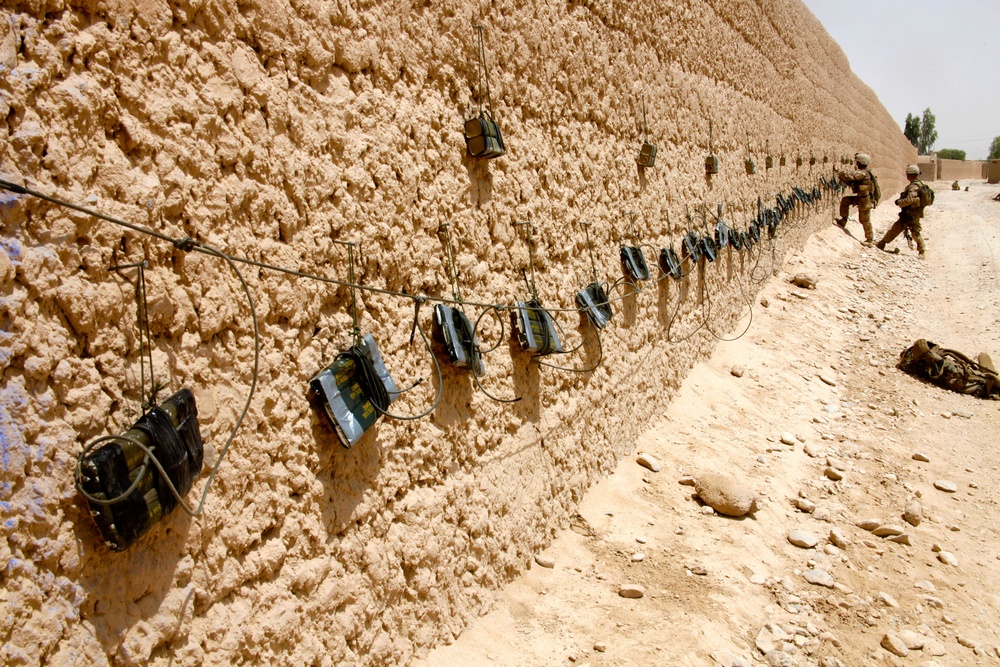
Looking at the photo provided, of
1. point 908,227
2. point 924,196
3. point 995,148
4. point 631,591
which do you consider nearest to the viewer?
point 631,591

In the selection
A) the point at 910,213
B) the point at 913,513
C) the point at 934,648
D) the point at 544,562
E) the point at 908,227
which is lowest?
the point at 934,648

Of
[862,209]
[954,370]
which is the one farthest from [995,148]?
[954,370]

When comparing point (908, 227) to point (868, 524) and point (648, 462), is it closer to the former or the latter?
point (868, 524)

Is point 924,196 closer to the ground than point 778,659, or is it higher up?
higher up

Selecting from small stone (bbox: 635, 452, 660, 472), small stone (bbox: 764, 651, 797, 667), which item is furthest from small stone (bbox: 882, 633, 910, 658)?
small stone (bbox: 635, 452, 660, 472)

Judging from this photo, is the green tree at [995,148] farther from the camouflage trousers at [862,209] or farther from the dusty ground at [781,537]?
the dusty ground at [781,537]

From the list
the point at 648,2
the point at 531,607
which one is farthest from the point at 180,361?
the point at 648,2

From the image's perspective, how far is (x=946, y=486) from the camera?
488 centimetres

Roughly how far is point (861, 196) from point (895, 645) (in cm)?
1185

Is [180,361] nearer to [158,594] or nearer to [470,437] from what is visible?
[158,594]

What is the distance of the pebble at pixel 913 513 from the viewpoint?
4.39 meters

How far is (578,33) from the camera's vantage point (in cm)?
404

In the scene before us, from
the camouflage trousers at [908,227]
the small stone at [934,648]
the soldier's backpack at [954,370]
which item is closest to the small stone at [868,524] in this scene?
the small stone at [934,648]

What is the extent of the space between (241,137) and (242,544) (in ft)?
3.84
